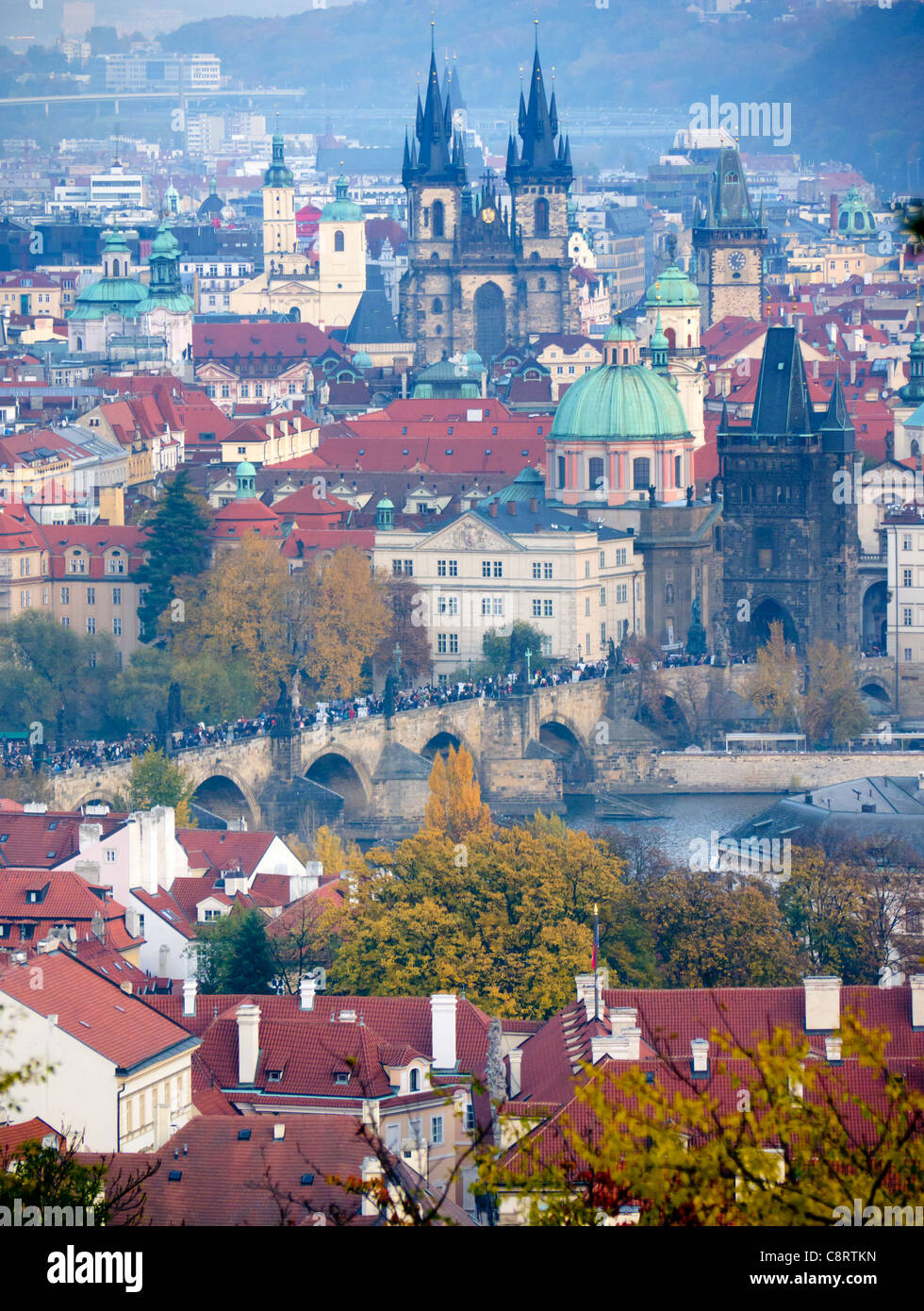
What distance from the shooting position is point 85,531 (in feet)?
367

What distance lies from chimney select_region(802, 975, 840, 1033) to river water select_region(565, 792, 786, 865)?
4310 centimetres

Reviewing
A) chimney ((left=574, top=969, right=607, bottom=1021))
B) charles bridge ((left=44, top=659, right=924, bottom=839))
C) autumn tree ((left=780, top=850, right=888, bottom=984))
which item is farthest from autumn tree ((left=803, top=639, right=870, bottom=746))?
chimney ((left=574, top=969, right=607, bottom=1021))

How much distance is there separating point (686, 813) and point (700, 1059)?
193ft

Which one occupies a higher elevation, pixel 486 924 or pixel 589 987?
pixel 486 924

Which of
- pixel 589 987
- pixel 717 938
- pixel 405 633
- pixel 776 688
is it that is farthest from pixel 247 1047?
pixel 405 633

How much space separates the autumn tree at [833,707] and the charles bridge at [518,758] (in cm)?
232

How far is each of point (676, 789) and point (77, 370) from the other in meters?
73.2

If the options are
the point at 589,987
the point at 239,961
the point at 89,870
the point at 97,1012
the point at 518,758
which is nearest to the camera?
the point at 97,1012

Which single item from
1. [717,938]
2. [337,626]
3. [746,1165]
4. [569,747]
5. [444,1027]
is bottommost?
[746,1165]

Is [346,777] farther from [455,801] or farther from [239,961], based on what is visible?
[239,961]

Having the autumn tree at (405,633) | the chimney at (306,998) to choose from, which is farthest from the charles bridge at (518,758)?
the chimney at (306,998)

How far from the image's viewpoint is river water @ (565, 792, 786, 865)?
8991cm

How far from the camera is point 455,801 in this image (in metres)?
84.6

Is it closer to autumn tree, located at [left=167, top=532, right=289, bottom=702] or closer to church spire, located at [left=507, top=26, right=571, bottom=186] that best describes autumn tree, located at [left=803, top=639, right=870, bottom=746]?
autumn tree, located at [left=167, top=532, right=289, bottom=702]
